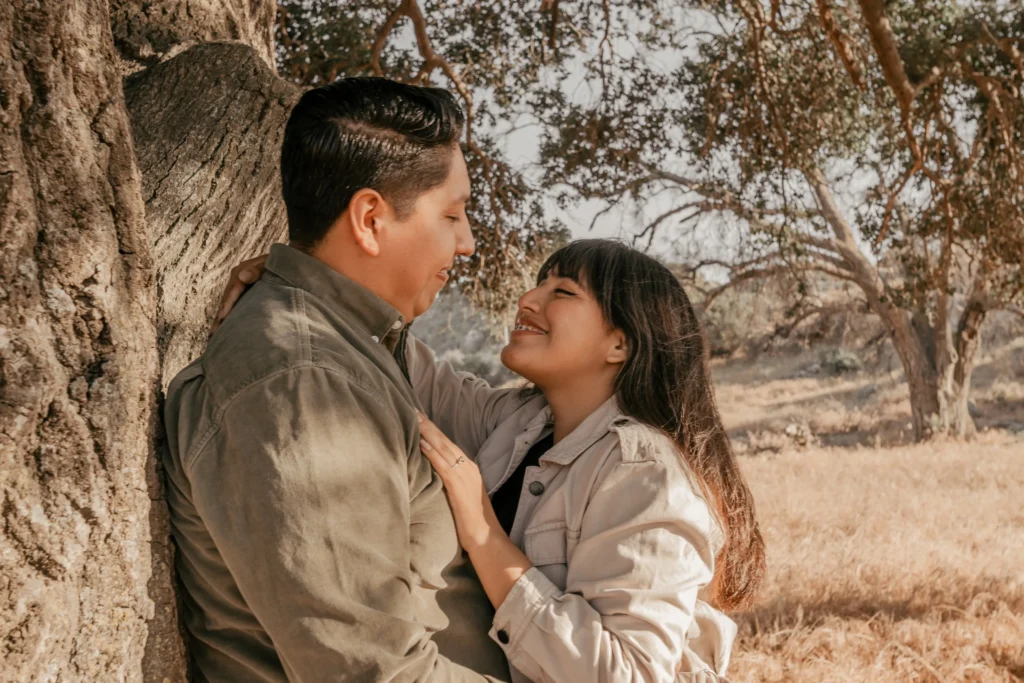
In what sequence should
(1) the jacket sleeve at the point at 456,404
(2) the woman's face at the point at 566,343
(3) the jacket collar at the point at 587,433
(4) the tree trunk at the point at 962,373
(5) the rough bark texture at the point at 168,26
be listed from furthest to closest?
(4) the tree trunk at the point at 962,373 → (5) the rough bark texture at the point at 168,26 → (1) the jacket sleeve at the point at 456,404 → (2) the woman's face at the point at 566,343 → (3) the jacket collar at the point at 587,433

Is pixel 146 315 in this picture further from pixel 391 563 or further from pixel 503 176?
pixel 503 176

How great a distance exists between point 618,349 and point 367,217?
3.39 feet

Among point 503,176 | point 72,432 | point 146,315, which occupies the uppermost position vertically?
point 503,176

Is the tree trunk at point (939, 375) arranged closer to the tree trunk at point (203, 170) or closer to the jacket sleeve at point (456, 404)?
the jacket sleeve at point (456, 404)

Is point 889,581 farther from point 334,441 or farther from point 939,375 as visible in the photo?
point 939,375

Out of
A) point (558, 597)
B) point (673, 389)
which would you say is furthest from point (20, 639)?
point (673, 389)

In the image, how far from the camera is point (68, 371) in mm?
1498

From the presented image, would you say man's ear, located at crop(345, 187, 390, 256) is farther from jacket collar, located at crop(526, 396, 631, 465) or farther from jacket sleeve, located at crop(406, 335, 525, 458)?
jacket sleeve, located at crop(406, 335, 525, 458)

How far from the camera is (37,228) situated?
148 centimetres

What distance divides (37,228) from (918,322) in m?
18.6

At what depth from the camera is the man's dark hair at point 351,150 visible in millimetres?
1903

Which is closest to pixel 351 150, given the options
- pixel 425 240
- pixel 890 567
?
pixel 425 240

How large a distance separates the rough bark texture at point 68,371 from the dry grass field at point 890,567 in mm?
3630

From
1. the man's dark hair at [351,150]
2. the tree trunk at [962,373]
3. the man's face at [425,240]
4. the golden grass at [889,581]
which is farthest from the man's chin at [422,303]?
the tree trunk at [962,373]
